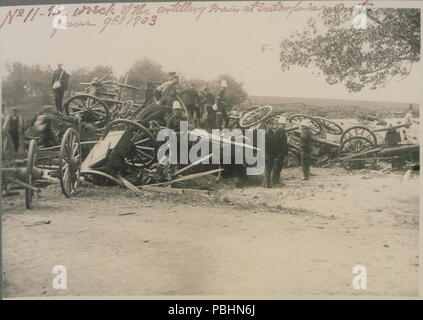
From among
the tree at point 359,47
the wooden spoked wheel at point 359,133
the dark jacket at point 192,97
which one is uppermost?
the tree at point 359,47

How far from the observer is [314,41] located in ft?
15.2

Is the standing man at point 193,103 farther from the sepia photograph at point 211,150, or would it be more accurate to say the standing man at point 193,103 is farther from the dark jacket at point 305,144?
the dark jacket at point 305,144

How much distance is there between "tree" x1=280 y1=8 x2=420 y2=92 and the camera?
455 centimetres

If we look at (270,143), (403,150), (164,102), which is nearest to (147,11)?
(164,102)

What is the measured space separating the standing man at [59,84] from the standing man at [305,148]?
2.93 m

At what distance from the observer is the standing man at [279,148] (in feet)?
15.3

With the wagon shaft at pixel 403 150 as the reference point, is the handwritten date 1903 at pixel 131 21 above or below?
above

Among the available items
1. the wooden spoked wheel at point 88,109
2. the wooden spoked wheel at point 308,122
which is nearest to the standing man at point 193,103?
the wooden spoked wheel at point 88,109

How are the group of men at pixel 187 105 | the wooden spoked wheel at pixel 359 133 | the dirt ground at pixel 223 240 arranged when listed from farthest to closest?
the wooden spoked wheel at pixel 359 133
the group of men at pixel 187 105
the dirt ground at pixel 223 240

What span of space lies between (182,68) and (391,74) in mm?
2510

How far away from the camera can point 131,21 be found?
454cm

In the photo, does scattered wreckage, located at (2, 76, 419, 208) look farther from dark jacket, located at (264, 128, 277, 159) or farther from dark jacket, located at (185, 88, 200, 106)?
dark jacket, located at (185, 88, 200, 106)

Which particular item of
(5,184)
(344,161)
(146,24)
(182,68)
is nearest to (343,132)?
(344,161)
